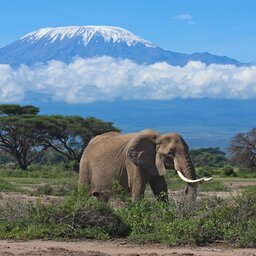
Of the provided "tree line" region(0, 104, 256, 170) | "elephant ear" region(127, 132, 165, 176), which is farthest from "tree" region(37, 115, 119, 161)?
"elephant ear" region(127, 132, 165, 176)

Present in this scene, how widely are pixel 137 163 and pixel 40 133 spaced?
3961cm

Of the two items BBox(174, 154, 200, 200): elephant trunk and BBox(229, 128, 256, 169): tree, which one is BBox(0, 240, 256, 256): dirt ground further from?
BBox(229, 128, 256, 169): tree

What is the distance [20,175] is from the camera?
3816cm

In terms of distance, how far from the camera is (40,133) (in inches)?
2117

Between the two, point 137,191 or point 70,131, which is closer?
point 137,191

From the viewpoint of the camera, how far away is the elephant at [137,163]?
14383 mm

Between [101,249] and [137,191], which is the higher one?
[137,191]

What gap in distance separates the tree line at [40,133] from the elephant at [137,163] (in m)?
36.1

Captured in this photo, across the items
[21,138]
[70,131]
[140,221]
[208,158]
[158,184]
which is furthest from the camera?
[208,158]

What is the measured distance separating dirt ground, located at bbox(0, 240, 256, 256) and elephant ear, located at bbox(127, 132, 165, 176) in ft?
10.5

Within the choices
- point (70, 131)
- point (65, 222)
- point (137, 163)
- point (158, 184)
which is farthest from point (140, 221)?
point (70, 131)

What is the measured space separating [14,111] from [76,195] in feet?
142

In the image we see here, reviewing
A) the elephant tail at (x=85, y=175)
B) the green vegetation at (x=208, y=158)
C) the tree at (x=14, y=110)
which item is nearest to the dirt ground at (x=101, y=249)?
the elephant tail at (x=85, y=175)

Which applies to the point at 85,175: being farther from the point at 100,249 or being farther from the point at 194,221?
the point at 100,249
